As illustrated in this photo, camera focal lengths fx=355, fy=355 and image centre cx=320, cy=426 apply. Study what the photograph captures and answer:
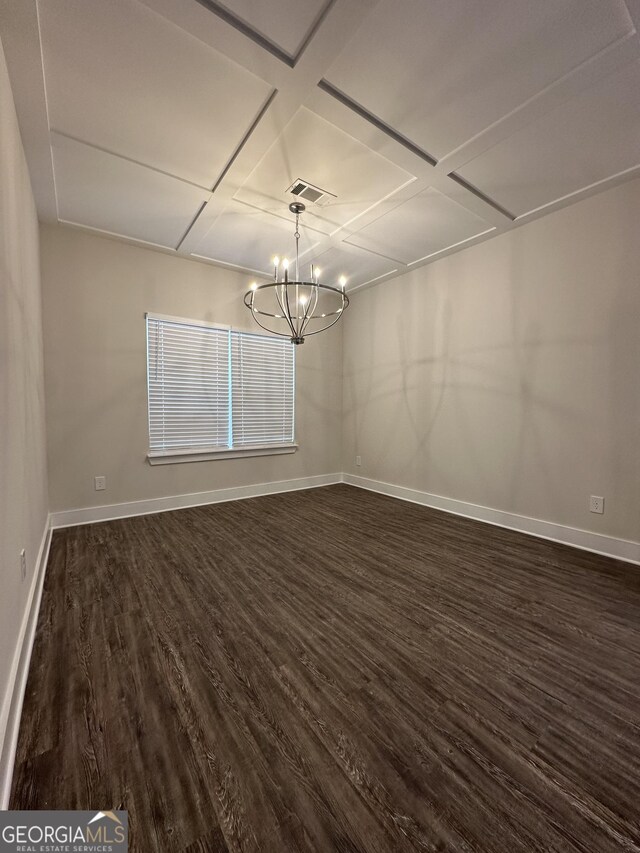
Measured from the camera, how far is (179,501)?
4160mm

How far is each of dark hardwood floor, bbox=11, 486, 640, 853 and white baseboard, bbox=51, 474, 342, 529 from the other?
949 millimetres

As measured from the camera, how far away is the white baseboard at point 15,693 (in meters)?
1.06

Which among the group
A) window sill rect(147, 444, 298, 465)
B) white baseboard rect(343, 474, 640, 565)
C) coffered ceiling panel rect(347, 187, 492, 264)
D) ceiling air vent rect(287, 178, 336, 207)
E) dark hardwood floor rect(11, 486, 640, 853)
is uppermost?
coffered ceiling panel rect(347, 187, 492, 264)

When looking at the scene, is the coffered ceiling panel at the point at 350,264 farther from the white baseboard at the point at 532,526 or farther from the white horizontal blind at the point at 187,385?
the white baseboard at the point at 532,526

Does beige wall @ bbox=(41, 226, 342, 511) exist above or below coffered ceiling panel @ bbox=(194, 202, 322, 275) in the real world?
below

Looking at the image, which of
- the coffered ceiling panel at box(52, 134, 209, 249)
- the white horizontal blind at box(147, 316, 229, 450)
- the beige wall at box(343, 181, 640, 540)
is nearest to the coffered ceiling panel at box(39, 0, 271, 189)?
the coffered ceiling panel at box(52, 134, 209, 249)

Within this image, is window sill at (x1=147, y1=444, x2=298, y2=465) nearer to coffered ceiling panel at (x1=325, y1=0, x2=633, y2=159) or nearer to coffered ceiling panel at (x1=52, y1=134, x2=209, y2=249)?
coffered ceiling panel at (x1=52, y1=134, x2=209, y2=249)

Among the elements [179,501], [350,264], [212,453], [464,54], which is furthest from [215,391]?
[464,54]

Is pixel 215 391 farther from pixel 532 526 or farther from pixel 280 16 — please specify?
pixel 532 526

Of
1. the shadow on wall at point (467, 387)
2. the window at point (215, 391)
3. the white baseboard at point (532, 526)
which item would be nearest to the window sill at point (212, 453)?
the window at point (215, 391)

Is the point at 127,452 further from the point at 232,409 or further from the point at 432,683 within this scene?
the point at 432,683

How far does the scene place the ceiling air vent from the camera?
8.86 feet

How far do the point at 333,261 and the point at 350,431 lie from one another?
2.40m

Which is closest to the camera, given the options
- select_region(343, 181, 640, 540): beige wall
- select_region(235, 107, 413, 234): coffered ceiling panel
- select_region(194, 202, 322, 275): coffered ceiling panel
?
select_region(235, 107, 413, 234): coffered ceiling panel
